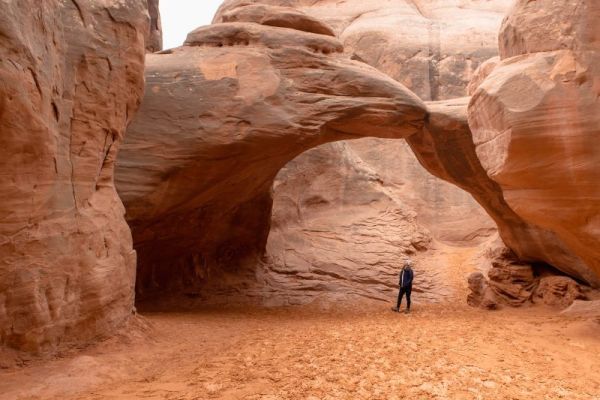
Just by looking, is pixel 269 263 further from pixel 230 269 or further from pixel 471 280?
pixel 471 280

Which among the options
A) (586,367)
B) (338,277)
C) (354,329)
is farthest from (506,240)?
(586,367)

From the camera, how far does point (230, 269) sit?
12.6 m

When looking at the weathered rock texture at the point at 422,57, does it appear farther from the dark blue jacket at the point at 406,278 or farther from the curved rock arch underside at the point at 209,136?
the dark blue jacket at the point at 406,278

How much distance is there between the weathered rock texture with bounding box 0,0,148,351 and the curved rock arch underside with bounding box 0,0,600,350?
0.06 feet

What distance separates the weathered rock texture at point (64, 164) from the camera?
4977 millimetres

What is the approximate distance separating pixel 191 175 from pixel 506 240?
6583mm

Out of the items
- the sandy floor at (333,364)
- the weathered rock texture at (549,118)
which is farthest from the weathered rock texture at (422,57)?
the weathered rock texture at (549,118)

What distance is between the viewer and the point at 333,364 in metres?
5.19

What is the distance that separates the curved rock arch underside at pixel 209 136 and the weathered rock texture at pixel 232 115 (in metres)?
0.03

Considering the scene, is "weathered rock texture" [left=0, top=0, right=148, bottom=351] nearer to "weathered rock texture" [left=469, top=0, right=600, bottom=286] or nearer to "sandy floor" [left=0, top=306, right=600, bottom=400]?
"sandy floor" [left=0, top=306, right=600, bottom=400]

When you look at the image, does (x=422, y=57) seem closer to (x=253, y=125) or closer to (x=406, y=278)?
(x=406, y=278)

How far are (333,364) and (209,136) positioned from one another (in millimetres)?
5034

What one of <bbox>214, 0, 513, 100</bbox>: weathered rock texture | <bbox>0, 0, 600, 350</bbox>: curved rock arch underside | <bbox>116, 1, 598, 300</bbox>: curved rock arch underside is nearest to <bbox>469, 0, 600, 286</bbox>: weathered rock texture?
<bbox>0, 0, 600, 350</bbox>: curved rock arch underside

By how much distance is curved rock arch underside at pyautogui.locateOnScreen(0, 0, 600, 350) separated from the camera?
5.25 meters
